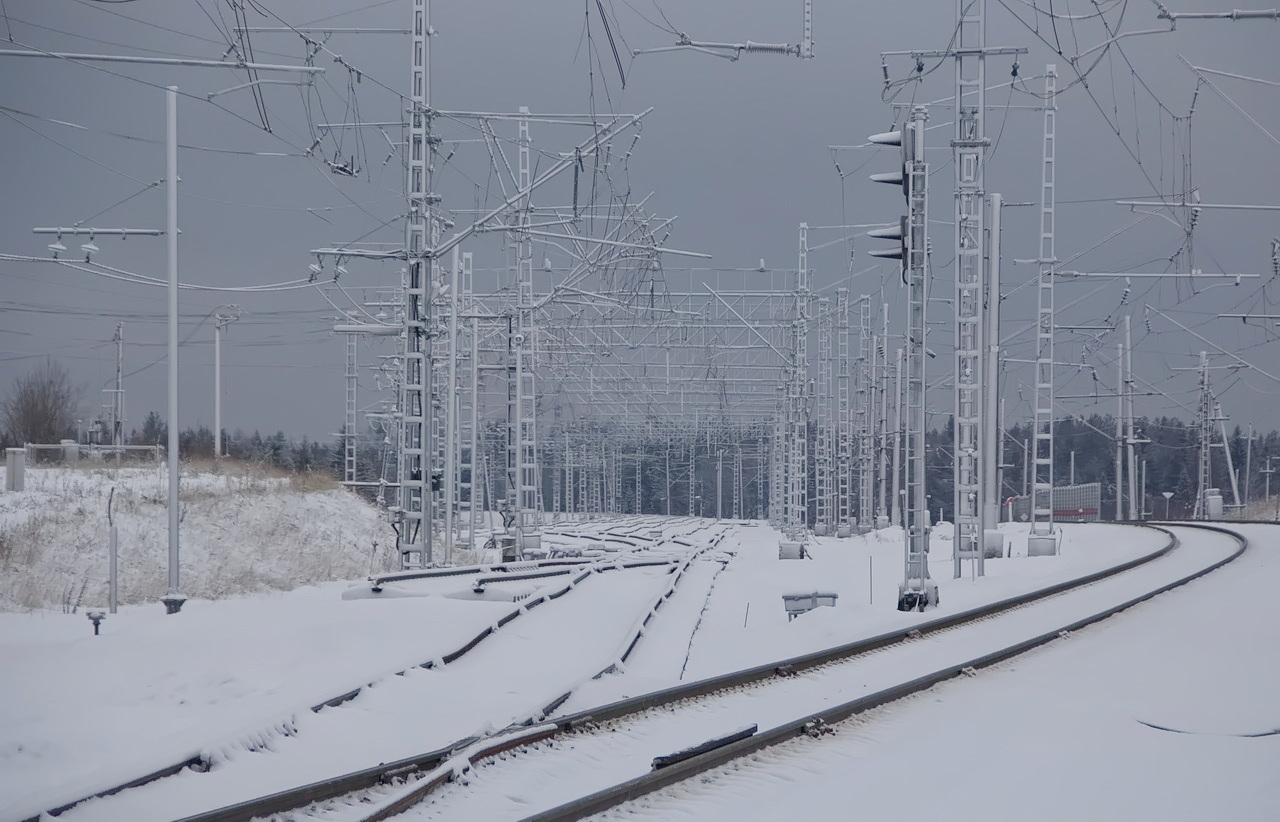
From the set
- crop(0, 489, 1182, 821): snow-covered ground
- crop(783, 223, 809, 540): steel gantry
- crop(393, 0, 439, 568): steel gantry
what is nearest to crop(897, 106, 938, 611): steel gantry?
crop(0, 489, 1182, 821): snow-covered ground

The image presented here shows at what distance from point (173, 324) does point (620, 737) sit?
33.4 feet

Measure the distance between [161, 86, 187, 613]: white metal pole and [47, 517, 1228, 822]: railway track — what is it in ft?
26.8

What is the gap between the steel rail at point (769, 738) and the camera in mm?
6824

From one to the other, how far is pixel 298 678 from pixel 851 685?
17.3ft

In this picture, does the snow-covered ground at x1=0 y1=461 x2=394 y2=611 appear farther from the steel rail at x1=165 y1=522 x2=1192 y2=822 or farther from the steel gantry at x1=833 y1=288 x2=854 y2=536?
the steel gantry at x1=833 y1=288 x2=854 y2=536

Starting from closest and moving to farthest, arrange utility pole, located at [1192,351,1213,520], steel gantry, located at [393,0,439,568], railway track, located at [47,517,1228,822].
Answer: railway track, located at [47,517,1228,822]
steel gantry, located at [393,0,439,568]
utility pole, located at [1192,351,1213,520]

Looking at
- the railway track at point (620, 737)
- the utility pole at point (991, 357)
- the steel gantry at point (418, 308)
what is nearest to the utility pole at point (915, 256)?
the railway track at point (620, 737)

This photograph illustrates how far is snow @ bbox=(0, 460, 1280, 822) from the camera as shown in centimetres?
789

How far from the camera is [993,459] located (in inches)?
1116

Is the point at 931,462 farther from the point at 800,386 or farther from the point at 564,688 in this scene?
the point at 564,688

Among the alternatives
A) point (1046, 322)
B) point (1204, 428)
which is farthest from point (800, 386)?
point (1204, 428)

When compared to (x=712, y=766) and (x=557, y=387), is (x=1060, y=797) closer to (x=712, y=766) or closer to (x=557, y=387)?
(x=712, y=766)

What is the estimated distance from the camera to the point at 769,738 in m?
8.73

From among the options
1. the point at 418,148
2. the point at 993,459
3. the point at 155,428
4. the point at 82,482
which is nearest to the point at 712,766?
the point at 418,148
